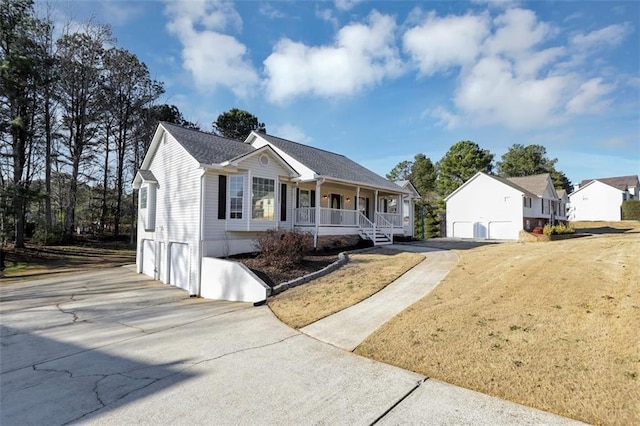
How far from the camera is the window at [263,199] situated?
47.4 feet

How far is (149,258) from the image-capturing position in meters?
17.8

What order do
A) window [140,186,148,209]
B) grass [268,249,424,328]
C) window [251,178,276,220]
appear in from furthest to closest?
window [140,186,148,209] < window [251,178,276,220] < grass [268,249,424,328]

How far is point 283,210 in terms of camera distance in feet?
53.3

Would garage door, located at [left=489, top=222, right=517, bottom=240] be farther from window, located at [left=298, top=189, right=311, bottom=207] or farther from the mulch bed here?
the mulch bed

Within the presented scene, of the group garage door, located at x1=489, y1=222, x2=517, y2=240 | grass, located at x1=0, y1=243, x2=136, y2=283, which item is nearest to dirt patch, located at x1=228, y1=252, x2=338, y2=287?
grass, located at x1=0, y1=243, x2=136, y2=283

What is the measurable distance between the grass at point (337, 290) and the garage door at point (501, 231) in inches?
713

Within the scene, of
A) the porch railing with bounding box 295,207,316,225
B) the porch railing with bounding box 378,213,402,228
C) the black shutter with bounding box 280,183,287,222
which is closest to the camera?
the black shutter with bounding box 280,183,287,222

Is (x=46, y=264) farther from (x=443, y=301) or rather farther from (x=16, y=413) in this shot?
(x=443, y=301)

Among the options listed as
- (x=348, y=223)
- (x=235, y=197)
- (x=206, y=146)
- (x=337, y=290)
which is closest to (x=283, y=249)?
(x=337, y=290)

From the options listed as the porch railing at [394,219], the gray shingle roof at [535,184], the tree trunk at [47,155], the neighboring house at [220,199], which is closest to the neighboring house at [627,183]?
the gray shingle roof at [535,184]

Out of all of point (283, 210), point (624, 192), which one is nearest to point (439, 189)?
point (624, 192)

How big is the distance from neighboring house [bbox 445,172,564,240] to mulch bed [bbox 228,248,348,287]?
20390 mm

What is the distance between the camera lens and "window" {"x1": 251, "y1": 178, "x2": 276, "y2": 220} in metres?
14.4

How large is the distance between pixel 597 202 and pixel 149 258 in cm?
5887
